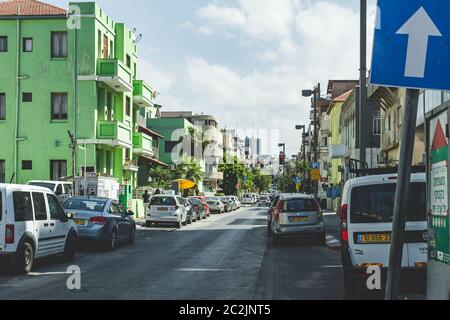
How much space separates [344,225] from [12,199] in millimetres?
6713

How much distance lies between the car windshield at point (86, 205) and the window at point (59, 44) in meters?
19.3

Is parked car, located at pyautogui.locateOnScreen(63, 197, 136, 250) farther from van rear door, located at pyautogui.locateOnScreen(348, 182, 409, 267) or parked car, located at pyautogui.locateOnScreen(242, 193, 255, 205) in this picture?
parked car, located at pyautogui.locateOnScreen(242, 193, 255, 205)

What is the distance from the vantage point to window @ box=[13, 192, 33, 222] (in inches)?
529

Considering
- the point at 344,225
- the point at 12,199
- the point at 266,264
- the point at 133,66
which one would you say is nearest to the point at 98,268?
the point at 12,199

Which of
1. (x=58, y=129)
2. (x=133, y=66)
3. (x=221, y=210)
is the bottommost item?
(x=221, y=210)

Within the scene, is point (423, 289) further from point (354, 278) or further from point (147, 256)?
point (147, 256)

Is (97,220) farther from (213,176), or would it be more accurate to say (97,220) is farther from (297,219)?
(213,176)

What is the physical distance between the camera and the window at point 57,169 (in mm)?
37750

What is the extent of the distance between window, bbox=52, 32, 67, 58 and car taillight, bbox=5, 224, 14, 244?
2606cm

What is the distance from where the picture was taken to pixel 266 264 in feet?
52.0

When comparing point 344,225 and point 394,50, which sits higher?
point 394,50

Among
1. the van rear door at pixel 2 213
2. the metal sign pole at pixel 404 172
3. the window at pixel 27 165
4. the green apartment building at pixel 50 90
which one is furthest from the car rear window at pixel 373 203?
the window at pixel 27 165

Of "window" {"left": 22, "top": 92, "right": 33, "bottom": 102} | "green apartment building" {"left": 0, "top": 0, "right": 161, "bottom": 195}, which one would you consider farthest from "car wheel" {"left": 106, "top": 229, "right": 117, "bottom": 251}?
"window" {"left": 22, "top": 92, "right": 33, "bottom": 102}
